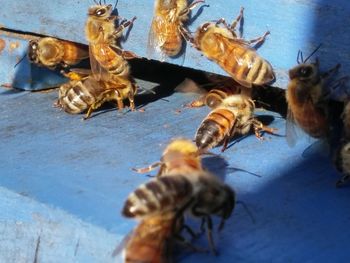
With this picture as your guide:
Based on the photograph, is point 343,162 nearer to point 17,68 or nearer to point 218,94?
point 218,94

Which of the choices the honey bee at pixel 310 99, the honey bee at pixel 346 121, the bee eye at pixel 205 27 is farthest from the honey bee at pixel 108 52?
the honey bee at pixel 346 121

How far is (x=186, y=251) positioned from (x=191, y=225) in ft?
0.41

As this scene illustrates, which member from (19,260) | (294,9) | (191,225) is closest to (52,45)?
(294,9)

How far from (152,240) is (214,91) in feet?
4.17

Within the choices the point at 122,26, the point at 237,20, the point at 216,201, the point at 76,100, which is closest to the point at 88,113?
the point at 76,100

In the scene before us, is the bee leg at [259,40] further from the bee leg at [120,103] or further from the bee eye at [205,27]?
the bee leg at [120,103]

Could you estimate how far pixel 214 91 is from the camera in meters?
2.83

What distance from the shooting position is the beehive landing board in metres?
1.72

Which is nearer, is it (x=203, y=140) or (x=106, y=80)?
(x=203, y=140)

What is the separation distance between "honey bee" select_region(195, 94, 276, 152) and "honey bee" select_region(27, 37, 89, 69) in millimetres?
825

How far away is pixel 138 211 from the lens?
5.29ft

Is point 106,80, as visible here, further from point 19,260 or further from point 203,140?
point 19,260

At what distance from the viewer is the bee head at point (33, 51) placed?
10.2ft

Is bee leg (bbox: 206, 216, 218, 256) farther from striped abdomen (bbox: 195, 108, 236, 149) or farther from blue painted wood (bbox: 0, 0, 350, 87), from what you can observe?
blue painted wood (bbox: 0, 0, 350, 87)
